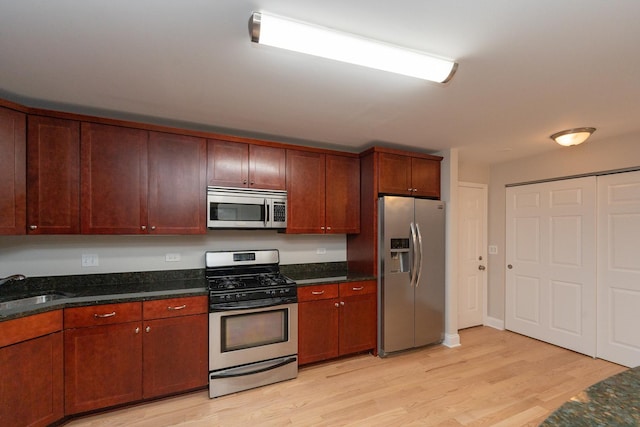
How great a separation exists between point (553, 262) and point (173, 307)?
170 inches

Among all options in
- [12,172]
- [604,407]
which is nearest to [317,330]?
[604,407]

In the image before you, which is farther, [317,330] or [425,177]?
[425,177]

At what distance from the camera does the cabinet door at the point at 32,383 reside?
180 centimetres

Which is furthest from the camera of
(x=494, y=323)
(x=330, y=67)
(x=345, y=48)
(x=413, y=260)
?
(x=494, y=323)

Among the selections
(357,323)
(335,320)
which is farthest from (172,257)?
(357,323)

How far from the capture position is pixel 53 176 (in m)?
2.29

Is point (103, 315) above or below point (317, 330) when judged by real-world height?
above

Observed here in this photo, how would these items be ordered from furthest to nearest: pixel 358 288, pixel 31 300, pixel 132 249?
pixel 358 288
pixel 132 249
pixel 31 300

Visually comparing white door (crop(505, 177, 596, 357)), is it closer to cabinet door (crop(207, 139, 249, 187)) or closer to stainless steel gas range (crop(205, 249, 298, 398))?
stainless steel gas range (crop(205, 249, 298, 398))

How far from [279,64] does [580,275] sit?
4.00 meters

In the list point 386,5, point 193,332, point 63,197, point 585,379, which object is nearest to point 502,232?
point 585,379

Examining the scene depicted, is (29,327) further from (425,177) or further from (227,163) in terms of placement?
(425,177)

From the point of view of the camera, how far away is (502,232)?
13.7 feet

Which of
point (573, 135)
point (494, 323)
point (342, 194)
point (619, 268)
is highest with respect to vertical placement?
point (573, 135)
